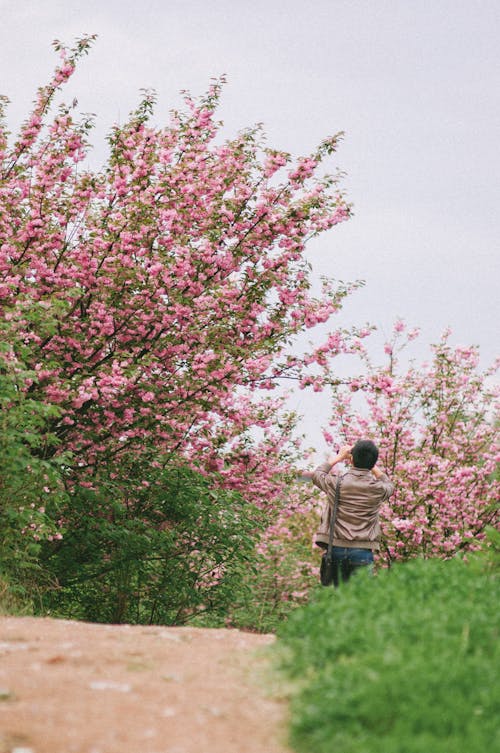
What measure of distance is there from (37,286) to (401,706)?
7545 millimetres

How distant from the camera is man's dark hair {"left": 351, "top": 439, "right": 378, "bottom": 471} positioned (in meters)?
7.49

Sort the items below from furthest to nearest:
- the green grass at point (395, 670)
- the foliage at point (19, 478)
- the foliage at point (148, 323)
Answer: the foliage at point (148, 323), the foliage at point (19, 478), the green grass at point (395, 670)

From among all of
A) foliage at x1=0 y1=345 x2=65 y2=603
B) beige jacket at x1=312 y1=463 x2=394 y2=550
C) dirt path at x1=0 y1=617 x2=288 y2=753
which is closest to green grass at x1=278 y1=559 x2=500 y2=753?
dirt path at x1=0 y1=617 x2=288 y2=753

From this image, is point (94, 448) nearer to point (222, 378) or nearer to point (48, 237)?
point (222, 378)

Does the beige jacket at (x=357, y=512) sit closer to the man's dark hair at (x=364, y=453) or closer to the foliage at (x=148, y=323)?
the man's dark hair at (x=364, y=453)

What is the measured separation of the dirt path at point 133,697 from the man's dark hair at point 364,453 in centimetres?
244

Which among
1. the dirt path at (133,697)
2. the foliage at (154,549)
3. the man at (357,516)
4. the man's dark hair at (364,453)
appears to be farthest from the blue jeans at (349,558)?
the foliage at (154,549)

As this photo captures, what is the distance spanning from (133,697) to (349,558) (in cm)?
373

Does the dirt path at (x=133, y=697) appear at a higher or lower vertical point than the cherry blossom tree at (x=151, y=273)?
lower

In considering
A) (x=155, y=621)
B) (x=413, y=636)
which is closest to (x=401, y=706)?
(x=413, y=636)

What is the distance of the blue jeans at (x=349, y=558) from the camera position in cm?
746

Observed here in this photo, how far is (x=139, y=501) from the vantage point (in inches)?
417

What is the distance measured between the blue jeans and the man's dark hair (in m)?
0.74

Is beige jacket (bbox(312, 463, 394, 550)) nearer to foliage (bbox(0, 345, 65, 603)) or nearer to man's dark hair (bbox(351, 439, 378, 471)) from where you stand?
man's dark hair (bbox(351, 439, 378, 471))
